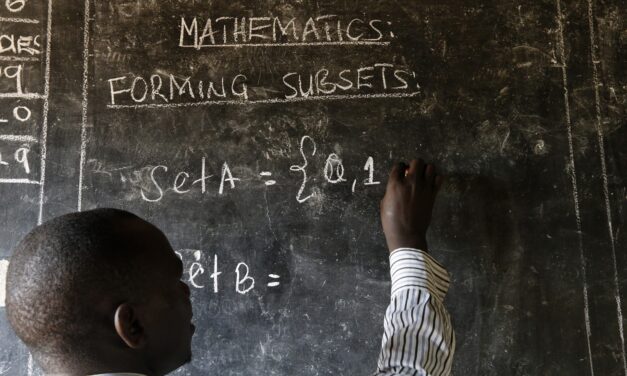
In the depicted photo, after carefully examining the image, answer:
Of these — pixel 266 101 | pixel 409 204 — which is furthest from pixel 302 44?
pixel 409 204

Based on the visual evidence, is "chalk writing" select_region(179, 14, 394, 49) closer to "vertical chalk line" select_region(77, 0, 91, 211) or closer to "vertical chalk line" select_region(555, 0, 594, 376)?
"vertical chalk line" select_region(77, 0, 91, 211)

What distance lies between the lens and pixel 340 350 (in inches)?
82.9

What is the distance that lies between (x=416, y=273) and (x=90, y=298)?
88cm

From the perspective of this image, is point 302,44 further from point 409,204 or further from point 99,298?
point 99,298

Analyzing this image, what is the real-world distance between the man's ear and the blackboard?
34.1 inches

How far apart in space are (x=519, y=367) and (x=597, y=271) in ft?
1.50

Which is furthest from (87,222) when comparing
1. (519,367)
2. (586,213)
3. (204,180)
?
(586,213)

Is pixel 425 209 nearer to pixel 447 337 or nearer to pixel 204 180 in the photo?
pixel 447 337

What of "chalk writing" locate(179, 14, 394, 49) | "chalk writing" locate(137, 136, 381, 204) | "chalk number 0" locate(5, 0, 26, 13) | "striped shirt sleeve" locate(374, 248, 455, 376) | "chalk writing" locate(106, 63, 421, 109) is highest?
"chalk number 0" locate(5, 0, 26, 13)

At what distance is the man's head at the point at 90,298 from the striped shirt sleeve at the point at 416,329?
1.90 feet

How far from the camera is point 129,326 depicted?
1.23 metres

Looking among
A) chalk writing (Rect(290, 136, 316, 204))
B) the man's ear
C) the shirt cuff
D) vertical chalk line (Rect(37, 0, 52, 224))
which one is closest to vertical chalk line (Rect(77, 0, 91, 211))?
vertical chalk line (Rect(37, 0, 52, 224))

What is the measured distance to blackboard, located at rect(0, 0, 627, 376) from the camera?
2.11 metres

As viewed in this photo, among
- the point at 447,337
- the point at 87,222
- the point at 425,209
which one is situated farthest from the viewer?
the point at 425,209
